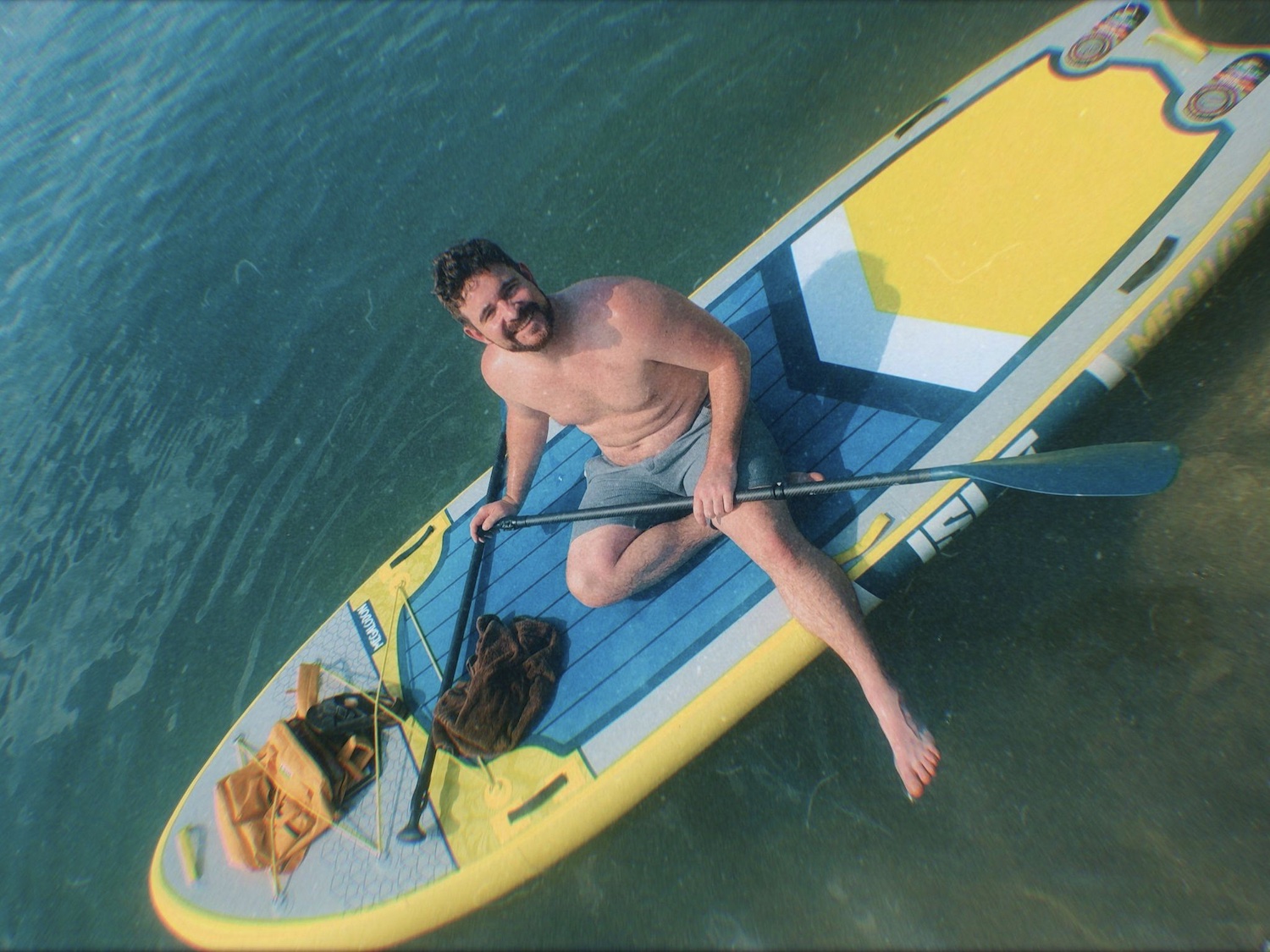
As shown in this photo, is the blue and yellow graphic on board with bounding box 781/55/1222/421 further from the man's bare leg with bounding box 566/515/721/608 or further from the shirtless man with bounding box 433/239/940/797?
the man's bare leg with bounding box 566/515/721/608

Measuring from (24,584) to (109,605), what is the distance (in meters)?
0.91

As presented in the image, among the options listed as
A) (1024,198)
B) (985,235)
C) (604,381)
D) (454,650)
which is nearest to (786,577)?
(604,381)

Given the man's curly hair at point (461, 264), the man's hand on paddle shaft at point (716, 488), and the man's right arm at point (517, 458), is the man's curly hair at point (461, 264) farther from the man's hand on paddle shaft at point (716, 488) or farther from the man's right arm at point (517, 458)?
the man's hand on paddle shaft at point (716, 488)

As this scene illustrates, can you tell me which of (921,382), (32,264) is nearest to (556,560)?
(921,382)

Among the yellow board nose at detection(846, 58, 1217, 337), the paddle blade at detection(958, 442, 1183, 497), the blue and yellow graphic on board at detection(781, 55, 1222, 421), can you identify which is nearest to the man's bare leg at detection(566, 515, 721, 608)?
the blue and yellow graphic on board at detection(781, 55, 1222, 421)

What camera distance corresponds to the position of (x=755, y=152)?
4.90 m

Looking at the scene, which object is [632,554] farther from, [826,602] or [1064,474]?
[1064,474]

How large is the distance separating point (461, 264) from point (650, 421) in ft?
2.91

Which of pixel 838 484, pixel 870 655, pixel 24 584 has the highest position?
pixel 24 584

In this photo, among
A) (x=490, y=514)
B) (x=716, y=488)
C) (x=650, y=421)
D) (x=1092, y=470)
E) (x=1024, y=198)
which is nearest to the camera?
(x=1092, y=470)

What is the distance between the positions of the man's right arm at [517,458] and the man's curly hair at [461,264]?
663 mm

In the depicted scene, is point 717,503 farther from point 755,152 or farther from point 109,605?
point 109,605

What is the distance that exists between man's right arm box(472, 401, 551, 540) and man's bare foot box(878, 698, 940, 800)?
5.18ft

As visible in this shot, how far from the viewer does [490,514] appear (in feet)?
9.95
